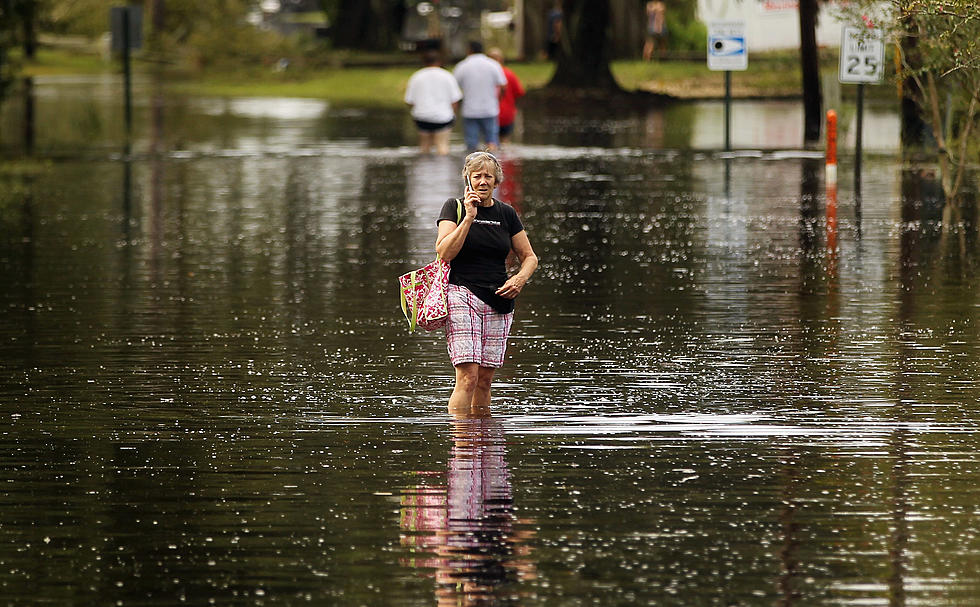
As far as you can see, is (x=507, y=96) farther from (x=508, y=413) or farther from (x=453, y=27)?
(x=453, y=27)

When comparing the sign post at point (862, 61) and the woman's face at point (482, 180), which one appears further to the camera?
the sign post at point (862, 61)

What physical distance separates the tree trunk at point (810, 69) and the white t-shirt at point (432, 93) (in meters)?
5.16

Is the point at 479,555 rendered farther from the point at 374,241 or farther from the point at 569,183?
the point at 569,183

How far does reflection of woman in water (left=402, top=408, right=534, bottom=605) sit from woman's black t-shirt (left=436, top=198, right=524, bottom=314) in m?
A: 0.85

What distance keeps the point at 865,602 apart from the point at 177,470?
11.0 ft

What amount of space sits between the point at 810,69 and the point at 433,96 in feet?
18.9

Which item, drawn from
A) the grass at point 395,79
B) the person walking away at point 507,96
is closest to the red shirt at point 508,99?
the person walking away at point 507,96

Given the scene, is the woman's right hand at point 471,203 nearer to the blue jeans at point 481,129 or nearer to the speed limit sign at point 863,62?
→ the speed limit sign at point 863,62

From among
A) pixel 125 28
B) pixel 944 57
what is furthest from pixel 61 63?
pixel 944 57

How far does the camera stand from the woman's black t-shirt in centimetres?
949

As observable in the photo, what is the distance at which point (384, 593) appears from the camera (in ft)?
21.7

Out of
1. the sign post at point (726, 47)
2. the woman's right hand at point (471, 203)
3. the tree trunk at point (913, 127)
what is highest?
the sign post at point (726, 47)

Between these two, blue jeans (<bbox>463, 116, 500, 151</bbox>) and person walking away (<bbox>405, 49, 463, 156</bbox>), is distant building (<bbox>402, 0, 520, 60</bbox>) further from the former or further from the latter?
blue jeans (<bbox>463, 116, 500, 151</bbox>)

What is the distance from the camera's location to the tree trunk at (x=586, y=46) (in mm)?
43469
